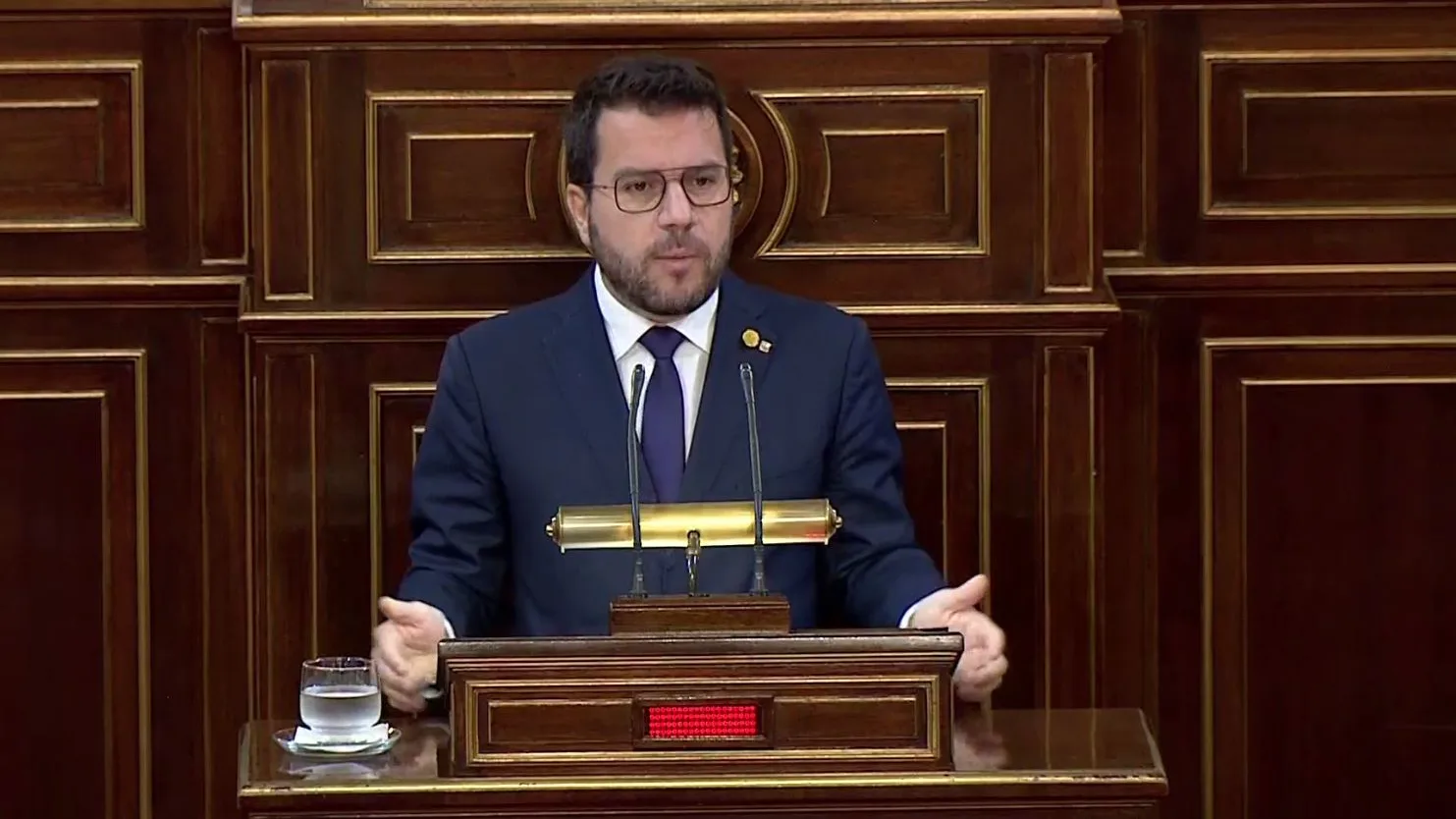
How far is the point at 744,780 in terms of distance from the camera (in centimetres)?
239

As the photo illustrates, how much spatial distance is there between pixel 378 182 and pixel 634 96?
0.58 metres

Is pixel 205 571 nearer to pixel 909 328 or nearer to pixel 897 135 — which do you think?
pixel 909 328

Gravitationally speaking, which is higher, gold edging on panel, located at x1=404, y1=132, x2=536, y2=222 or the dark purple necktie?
gold edging on panel, located at x1=404, y1=132, x2=536, y2=222

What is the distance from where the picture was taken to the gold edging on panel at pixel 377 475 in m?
3.55

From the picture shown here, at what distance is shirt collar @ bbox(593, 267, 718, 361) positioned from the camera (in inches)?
126

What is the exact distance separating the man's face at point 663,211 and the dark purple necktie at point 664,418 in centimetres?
6

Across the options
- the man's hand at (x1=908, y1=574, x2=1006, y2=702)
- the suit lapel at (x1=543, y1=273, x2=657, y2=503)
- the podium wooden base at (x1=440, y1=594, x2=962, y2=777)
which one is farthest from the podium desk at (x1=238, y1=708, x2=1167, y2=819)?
the suit lapel at (x1=543, y1=273, x2=657, y2=503)

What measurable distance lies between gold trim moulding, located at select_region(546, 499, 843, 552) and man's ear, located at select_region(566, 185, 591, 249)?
764mm

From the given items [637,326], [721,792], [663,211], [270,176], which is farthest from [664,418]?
[721,792]

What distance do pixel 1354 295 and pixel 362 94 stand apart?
5.00ft

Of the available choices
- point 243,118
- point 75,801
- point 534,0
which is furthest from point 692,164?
point 75,801

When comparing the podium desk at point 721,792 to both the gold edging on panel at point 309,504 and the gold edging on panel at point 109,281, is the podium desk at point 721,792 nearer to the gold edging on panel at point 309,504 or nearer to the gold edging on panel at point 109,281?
the gold edging on panel at point 309,504

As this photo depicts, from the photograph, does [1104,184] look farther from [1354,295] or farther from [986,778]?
[986,778]

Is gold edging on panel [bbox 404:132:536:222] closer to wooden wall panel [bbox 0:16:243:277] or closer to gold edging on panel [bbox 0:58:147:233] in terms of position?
wooden wall panel [bbox 0:16:243:277]
